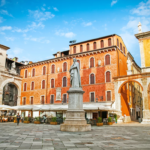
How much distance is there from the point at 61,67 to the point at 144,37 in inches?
605

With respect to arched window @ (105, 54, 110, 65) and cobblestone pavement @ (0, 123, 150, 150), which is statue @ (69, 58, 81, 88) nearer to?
cobblestone pavement @ (0, 123, 150, 150)

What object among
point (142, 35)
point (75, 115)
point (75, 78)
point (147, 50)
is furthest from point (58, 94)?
point (75, 115)

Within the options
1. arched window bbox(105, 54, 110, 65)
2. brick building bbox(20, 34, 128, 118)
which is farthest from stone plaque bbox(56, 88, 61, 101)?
arched window bbox(105, 54, 110, 65)

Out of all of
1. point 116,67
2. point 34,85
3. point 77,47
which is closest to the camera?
point 116,67

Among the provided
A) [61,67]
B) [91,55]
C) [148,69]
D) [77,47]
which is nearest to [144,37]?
[148,69]

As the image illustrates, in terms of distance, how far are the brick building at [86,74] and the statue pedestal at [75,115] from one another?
13983 millimetres

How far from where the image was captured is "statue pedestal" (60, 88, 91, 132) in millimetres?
10516

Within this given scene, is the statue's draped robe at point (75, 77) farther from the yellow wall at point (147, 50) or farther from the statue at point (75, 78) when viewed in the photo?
the yellow wall at point (147, 50)

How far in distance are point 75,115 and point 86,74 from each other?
19.4 m

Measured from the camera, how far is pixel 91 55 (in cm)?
3030

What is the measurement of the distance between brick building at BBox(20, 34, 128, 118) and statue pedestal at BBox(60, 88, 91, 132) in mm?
13983

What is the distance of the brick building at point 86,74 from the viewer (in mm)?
27594

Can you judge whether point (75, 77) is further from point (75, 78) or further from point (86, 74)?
point (86, 74)

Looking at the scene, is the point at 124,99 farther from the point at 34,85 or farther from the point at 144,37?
the point at 34,85
